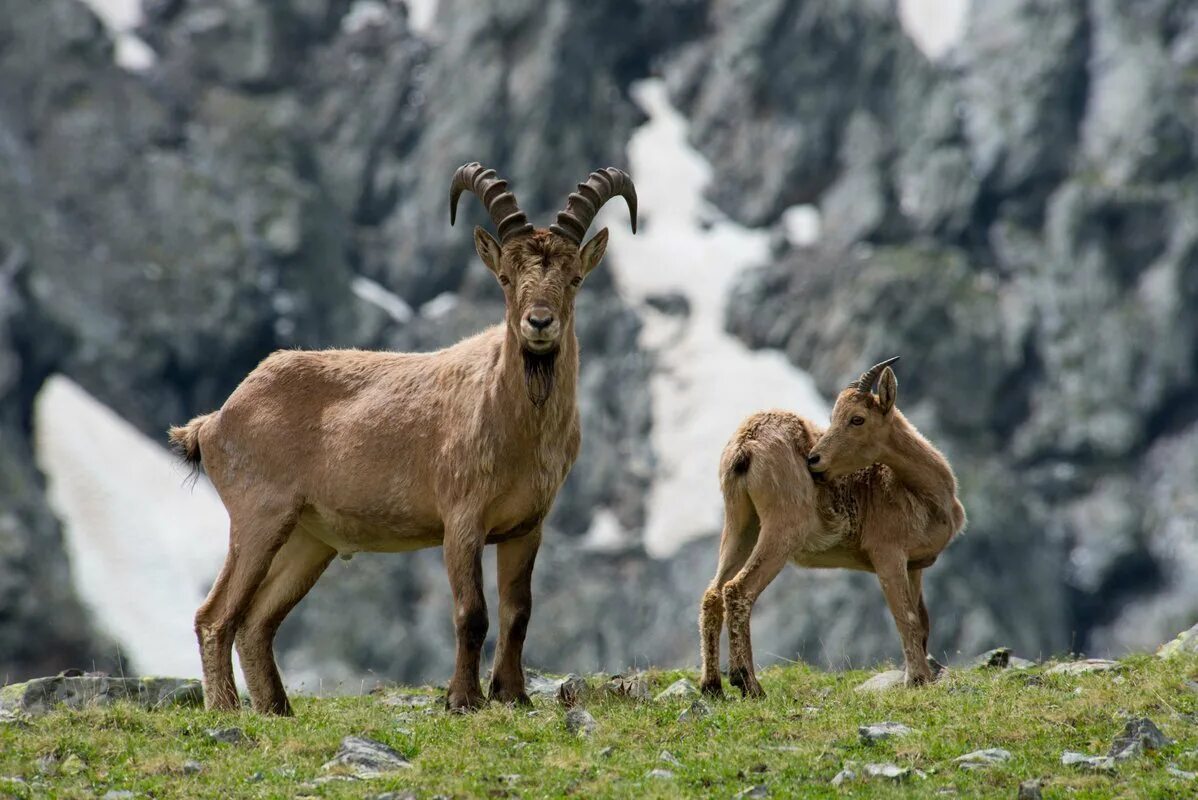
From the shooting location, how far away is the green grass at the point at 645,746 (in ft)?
37.4

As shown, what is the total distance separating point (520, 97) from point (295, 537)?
11710cm

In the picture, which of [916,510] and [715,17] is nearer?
[916,510]

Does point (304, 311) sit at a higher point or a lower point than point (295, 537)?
higher

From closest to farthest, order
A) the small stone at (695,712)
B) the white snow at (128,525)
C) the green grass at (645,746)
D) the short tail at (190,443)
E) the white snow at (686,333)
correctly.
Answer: the green grass at (645,746)
the small stone at (695,712)
the short tail at (190,443)
the white snow at (128,525)
the white snow at (686,333)

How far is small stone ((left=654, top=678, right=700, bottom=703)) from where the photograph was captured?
15742mm

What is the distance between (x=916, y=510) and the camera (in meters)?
18.7

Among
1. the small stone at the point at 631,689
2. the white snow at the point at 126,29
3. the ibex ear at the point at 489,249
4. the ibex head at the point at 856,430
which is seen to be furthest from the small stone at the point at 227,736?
the white snow at the point at 126,29

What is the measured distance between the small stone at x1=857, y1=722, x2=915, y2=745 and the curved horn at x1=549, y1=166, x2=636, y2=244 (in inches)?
217

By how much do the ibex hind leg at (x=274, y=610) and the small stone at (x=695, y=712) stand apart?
4.15 metres

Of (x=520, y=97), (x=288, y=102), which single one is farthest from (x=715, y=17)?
(x=288, y=102)

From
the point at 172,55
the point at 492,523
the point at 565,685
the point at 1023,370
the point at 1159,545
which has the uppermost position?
the point at 172,55

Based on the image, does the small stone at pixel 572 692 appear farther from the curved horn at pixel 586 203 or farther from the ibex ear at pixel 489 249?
the curved horn at pixel 586 203

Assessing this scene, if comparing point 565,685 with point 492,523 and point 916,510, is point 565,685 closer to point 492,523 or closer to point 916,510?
point 492,523

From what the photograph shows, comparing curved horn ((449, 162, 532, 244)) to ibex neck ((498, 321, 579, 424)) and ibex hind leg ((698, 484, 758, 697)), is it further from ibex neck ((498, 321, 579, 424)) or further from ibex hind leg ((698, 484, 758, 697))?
ibex hind leg ((698, 484, 758, 697))
